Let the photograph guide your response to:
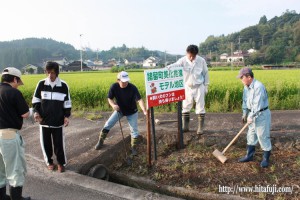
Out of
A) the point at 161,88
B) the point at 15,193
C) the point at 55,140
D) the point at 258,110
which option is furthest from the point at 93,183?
the point at 258,110

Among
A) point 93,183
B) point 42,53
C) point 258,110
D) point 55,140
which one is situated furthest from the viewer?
point 42,53

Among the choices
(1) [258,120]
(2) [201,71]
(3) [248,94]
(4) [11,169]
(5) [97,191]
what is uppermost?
(2) [201,71]

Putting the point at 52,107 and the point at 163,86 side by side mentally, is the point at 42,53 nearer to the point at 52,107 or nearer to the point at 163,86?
the point at 52,107

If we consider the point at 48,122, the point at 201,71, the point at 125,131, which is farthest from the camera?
the point at 125,131

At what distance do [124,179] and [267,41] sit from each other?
74.5 m

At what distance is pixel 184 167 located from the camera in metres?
4.37

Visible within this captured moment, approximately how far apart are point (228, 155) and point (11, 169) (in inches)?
134

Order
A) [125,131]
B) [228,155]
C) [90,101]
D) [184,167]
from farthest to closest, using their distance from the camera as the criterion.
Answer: [90,101], [125,131], [228,155], [184,167]

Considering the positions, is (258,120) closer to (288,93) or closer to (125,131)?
(125,131)

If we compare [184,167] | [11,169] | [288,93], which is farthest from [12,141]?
[288,93]

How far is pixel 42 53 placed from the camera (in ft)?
287

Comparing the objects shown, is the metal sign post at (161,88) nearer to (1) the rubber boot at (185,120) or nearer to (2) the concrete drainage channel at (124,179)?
(2) the concrete drainage channel at (124,179)

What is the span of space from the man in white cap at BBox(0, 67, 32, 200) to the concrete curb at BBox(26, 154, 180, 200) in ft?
2.67

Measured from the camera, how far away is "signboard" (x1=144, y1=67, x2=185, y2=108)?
14.0 feet
